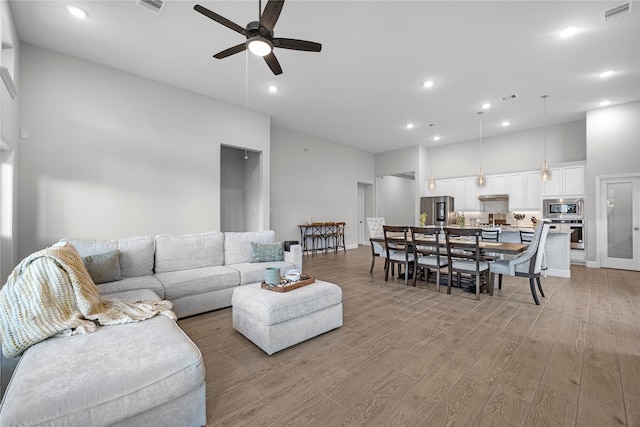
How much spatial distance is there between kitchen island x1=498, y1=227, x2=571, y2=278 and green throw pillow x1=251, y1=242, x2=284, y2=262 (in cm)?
416

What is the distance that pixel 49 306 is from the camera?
5.26 feet

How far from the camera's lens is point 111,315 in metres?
1.80

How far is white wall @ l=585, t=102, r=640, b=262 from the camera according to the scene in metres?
5.32

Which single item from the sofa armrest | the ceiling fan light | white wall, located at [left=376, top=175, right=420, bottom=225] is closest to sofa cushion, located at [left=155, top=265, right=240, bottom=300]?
the sofa armrest

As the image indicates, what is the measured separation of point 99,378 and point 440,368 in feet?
6.85

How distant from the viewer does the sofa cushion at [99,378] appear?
3.49 ft

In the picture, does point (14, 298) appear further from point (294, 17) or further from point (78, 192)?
point (294, 17)

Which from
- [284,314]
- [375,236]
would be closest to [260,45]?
[284,314]

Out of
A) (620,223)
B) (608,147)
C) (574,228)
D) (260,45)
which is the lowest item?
(574,228)

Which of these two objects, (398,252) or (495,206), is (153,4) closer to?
(398,252)

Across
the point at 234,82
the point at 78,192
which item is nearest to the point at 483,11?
the point at 234,82

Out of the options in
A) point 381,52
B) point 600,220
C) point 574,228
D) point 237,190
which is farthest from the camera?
point 237,190

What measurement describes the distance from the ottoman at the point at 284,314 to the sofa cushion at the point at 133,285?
0.92 m

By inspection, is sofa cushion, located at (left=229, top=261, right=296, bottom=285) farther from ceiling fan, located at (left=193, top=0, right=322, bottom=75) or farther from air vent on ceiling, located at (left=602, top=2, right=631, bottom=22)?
air vent on ceiling, located at (left=602, top=2, right=631, bottom=22)
